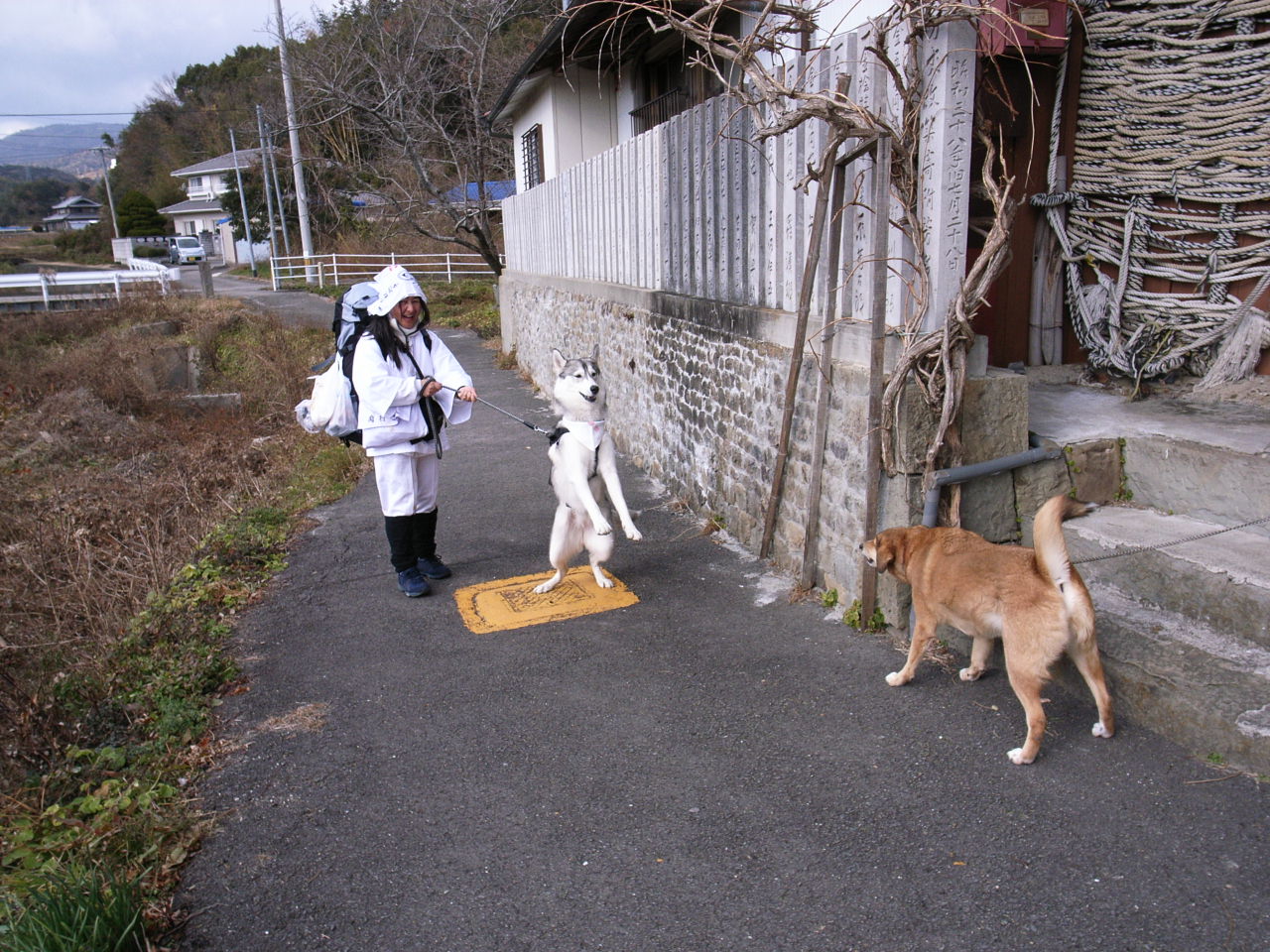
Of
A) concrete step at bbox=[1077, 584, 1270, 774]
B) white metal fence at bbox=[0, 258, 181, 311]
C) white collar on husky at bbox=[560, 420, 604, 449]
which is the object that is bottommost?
concrete step at bbox=[1077, 584, 1270, 774]

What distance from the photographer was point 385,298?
563cm

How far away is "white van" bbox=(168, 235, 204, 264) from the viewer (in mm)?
56475

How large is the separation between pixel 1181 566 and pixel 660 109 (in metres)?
9.70

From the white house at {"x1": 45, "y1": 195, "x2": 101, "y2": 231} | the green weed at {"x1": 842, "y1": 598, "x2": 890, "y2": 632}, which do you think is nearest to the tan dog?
the green weed at {"x1": 842, "y1": 598, "x2": 890, "y2": 632}

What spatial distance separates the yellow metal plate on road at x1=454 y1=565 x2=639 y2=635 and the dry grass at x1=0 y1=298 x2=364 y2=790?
208cm

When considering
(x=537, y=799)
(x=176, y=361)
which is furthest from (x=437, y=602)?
(x=176, y=361)

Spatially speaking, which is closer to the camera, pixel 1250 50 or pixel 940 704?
pixel 940 704

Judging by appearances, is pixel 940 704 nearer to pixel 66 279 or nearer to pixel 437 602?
pixel 437 602

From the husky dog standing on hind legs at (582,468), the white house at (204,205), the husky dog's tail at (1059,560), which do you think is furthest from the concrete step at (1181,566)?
the white house at (204,205)

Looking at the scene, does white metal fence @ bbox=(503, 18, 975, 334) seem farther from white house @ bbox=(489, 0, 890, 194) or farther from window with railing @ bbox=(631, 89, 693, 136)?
white house @ bbox=(489, 0, 890, 194)

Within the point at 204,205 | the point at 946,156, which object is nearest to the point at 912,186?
the point at 946,156

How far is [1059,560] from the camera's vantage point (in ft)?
11.3

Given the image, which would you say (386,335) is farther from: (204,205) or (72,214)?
(72,214)

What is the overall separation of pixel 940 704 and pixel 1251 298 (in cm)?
326
